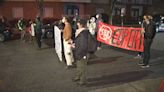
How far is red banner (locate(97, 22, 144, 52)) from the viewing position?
1003 centimetres

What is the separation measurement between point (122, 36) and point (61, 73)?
174 inches

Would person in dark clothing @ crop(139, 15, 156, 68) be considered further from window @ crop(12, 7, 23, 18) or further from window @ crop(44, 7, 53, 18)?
window @ crop(12, 7, 23, 18)

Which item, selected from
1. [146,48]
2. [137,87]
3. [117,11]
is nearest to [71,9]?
[117,11]

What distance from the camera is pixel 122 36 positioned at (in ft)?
35.3

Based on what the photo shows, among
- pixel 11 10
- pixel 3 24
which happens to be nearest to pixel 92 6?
pixel 11 10

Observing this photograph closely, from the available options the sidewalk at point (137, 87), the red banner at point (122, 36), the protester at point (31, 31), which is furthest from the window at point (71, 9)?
the sidewalk at point (137, 87)

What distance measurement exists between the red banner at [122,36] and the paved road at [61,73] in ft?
2.08

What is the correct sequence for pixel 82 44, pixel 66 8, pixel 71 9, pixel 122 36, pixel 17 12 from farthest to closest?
pixel 71 9
pixel 66 8
pixel 17 12
pixel 122 36
pixel 82 44

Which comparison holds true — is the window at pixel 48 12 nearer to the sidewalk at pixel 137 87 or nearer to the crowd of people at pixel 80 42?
the crowd of people at pixel 80 42

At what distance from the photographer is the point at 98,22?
1234 centimetres

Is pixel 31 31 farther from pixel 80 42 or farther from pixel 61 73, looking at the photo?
pixel 80 42

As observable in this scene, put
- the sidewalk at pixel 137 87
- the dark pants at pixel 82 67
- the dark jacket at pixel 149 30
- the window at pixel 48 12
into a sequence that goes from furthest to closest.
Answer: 1. the window at pixel 48 12
2. the dark jacket at pixel 149 30
3. the dark pants at pixel 82 67
4. the sidewalk at pixel 137 87

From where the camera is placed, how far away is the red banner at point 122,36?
10.0m

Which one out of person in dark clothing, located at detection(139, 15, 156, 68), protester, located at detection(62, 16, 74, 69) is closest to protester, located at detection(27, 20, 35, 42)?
protester, located at detection(62, 16, 74, 69)
